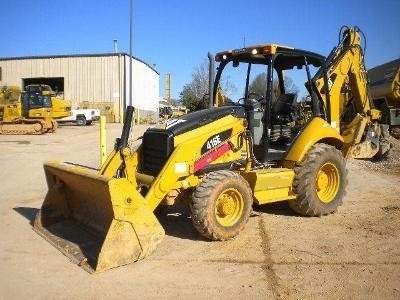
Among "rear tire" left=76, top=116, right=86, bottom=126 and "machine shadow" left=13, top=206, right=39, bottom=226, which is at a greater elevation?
"rear tire" left=76, top=116, right=86, bottom=126

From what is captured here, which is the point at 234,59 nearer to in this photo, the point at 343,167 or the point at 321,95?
the point at 321,95

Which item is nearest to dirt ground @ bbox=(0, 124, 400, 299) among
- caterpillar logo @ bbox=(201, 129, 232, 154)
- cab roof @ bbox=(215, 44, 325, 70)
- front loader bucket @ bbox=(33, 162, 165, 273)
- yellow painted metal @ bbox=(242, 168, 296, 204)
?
front loader bucket @ bbox=(33, 162, 165, 273)

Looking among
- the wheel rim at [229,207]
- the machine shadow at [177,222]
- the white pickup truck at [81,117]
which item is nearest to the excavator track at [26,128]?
the white pickup truck at [81,117]

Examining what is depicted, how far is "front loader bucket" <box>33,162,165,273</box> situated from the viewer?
193 inches

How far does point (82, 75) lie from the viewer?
1644 inches

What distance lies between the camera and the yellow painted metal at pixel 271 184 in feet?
20.8

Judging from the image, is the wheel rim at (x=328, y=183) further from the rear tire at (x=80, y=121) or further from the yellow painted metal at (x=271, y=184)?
the rear tire at (x=80, y=121)

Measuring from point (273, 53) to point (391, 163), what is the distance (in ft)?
24.0

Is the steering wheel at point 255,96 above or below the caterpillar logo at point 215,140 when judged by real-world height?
above

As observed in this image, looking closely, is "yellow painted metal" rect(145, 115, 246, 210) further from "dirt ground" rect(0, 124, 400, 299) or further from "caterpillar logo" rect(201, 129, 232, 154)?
"dirt ground" rect(0, 124, 400, 299)

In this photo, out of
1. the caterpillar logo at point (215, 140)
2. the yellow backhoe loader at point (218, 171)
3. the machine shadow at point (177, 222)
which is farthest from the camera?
the machine shadow at point (177, 222)

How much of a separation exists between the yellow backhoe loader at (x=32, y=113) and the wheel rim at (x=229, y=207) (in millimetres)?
21909

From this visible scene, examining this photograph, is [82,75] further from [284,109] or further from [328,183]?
[328,183]

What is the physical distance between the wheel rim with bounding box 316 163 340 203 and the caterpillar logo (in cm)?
183
